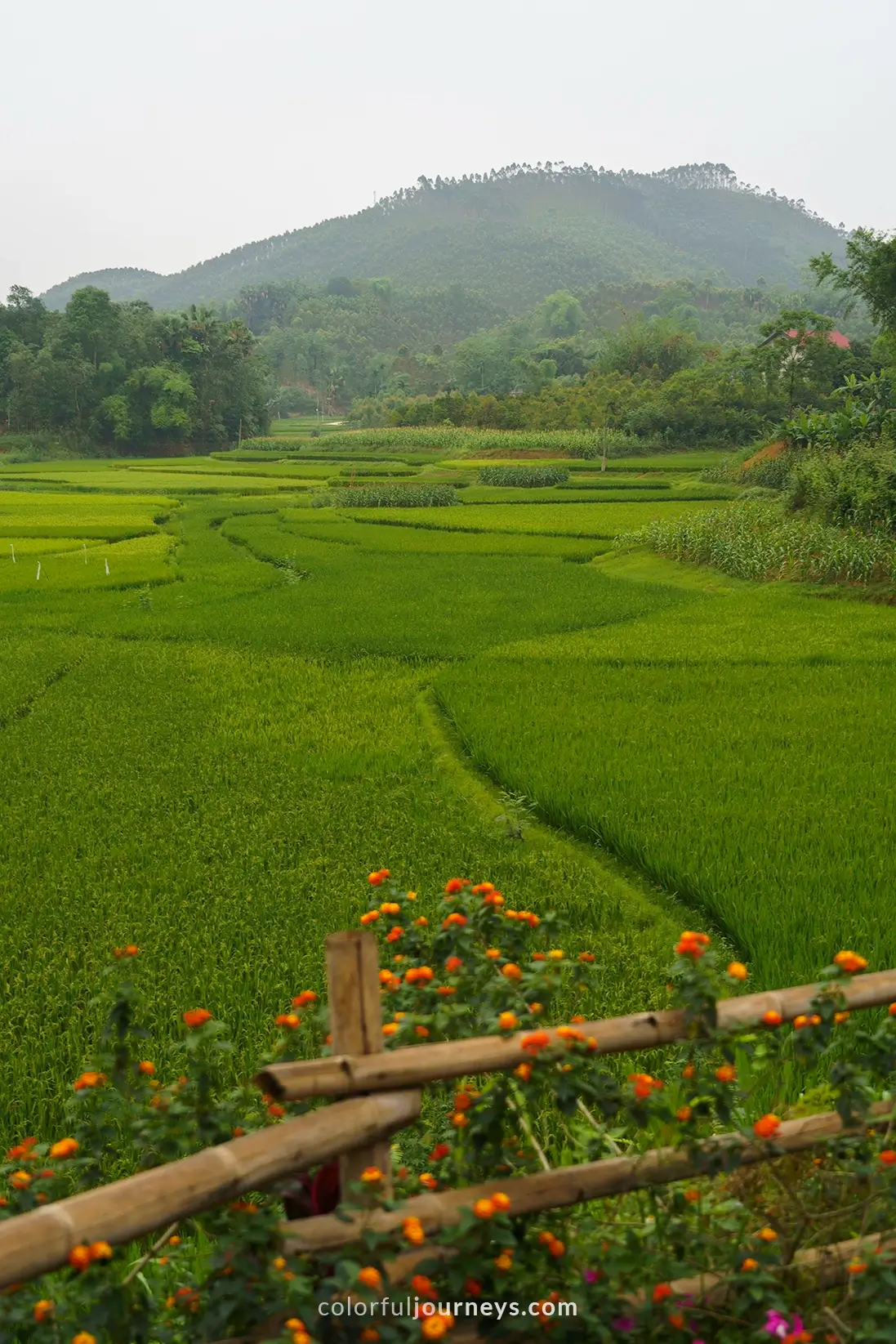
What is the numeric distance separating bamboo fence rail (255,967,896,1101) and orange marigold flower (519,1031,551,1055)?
0.06ft

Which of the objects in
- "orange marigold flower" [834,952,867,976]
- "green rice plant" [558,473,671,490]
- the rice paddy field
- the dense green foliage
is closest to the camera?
"orange marigold flower" [834,952,867,976]

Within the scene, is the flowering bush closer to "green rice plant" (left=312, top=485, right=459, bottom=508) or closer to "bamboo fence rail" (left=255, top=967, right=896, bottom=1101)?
"bamboo fence rail" (left=255, top=967, right=896, bottom=1101)

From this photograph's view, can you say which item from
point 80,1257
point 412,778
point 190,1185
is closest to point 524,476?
point 412,778

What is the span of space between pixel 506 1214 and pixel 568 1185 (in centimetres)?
14

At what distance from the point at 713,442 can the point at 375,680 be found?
37.4 meters

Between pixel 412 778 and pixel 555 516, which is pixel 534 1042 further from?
pixel 555 516

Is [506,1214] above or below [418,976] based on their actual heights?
below

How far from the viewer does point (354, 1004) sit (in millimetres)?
1941

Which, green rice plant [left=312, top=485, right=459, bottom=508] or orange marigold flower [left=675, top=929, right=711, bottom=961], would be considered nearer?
orange marigold flower [left=675, top=929, right=711, bottom=961]

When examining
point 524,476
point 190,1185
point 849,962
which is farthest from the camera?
point 524,476

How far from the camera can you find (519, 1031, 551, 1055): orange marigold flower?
2.00m

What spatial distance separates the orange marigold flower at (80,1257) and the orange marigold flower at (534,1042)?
86 centimetres

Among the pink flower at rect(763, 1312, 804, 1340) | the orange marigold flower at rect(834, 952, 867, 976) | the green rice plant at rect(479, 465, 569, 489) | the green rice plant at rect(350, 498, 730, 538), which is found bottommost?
the pink flower at rect(763, 1312, 804, 1340)

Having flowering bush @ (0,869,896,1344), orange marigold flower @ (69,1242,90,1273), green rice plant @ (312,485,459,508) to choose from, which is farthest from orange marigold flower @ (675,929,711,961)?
green rice plant @ (312,485,459,508)
